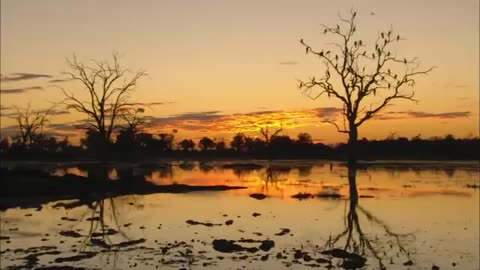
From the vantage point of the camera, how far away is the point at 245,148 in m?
125

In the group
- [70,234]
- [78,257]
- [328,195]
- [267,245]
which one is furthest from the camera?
[328,195]

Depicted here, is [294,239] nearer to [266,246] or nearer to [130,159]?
[266,246]

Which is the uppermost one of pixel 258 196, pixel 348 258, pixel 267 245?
pixel 258 196

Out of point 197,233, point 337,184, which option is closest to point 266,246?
point 197,233

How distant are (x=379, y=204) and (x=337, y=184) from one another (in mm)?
10423

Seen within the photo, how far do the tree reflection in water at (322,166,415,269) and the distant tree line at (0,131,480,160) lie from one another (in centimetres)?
5364

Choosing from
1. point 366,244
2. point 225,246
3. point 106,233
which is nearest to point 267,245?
point 225,246

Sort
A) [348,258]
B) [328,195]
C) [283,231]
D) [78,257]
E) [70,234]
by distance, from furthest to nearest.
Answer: [328,195] → [283,231] → [70,234] → [348,258] → [78,257]

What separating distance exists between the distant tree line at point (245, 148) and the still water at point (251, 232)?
47.4 metres

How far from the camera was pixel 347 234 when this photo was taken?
49.9ft

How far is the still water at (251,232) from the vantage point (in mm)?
11438

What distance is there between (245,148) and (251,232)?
359 feet

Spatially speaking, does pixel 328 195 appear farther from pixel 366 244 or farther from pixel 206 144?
pixel 206 144

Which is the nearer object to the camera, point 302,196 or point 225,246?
point 225,246
